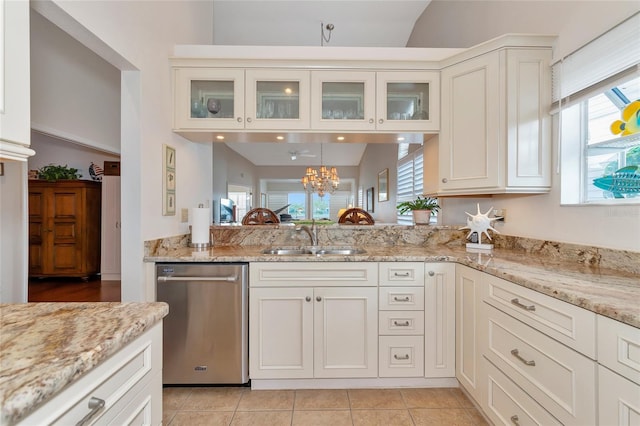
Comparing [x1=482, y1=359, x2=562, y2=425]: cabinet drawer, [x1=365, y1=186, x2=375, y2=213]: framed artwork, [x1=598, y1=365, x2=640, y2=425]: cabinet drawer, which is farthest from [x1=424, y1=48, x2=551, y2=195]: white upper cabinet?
[x1=365, y1=186, x2=375, y2=213]: framed artwork

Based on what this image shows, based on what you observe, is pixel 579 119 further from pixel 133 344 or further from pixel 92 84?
pixel 92 84

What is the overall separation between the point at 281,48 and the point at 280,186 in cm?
779

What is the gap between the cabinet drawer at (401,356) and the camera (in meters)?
1.96

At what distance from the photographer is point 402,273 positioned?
195cm

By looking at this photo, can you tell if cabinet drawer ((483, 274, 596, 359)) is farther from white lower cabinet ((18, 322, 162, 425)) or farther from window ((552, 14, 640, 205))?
white lower cabinet ((18, 322, 162, 425))

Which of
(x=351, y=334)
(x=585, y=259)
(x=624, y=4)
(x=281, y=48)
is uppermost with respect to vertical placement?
(x=281, y=48)

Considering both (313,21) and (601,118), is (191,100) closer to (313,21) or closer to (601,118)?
(313,21)

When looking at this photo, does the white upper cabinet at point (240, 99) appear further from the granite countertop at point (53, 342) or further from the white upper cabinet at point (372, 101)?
the granite countertop at point (53, 342)

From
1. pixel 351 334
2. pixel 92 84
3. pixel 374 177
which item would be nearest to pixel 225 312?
pixel 351 334

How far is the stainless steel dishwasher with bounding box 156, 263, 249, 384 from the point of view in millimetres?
1925

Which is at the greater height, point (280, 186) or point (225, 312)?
point (280, 186)

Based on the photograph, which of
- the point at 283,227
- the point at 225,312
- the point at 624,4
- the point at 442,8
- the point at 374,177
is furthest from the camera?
the point at 374,177

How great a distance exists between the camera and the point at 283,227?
2.53 metres

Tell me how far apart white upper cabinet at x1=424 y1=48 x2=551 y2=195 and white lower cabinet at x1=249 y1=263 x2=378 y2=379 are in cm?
106
